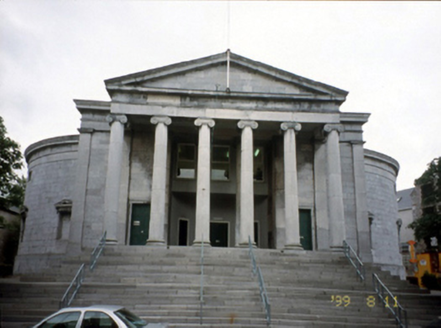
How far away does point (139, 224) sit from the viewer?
23688 millimetres

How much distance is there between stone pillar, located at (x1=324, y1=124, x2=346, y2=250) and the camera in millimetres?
21234

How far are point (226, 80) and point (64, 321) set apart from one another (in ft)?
56.0

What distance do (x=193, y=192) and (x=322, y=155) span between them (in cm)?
822

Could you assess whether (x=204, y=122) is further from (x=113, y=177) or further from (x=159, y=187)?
(x=113, y=177)

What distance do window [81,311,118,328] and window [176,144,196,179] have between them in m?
17.4

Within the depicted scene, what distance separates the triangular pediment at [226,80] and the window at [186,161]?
492 cm

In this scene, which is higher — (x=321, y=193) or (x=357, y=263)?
(x=321, y=193)

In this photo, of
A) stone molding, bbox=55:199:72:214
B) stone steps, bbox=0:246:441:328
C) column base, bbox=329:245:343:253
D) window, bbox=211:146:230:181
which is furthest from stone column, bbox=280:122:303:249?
stone molding, bbox=55:199:72:214

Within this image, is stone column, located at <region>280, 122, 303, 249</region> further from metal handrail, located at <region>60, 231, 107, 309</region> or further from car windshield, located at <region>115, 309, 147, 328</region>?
car windshield, located at <region>115, 309, 147, 328</region>

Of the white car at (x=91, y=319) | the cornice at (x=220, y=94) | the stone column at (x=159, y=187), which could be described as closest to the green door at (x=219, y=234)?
the stone column at (x=159, y=187)

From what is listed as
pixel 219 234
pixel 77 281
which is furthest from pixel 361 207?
pixel 77 281

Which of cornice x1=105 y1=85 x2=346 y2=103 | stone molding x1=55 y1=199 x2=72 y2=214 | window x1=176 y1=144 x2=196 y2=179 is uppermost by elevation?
cornice x1=105 y1=85 x2=346 y2=103

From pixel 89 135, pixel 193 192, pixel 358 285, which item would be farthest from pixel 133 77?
pixel 358 285

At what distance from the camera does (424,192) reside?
122 ft
